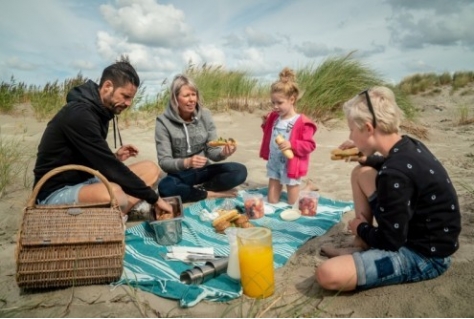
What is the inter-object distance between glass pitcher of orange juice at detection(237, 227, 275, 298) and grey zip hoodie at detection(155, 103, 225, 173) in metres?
1.88

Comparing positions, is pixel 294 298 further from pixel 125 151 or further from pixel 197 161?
pixel 125 151

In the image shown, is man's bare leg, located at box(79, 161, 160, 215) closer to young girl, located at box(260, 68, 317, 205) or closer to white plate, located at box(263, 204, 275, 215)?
white plate, located at box(263, 204, 275, 215)

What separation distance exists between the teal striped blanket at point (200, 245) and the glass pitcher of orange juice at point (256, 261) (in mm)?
107

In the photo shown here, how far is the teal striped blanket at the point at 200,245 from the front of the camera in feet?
7.12

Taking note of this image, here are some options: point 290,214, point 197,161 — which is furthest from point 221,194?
point 290,214

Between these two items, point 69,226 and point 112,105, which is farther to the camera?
point 112,105

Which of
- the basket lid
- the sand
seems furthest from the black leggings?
the basket lid

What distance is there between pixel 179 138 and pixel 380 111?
7.88 feet

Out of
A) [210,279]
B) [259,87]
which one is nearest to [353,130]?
[210,279]

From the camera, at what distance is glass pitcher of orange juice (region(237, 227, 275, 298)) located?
2.02 meters

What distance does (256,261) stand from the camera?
2.04 m

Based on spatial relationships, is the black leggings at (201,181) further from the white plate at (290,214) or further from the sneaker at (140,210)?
the white plate at (290,214)

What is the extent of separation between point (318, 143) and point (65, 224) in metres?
5.56

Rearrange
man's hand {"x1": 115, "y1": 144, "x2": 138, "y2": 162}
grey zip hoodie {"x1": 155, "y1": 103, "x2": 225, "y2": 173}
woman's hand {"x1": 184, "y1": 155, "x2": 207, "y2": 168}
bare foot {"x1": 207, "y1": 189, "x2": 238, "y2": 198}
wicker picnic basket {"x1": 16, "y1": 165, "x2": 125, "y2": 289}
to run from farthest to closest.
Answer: bare foot {"x1": 207, "y1": 189, "x2": 238, "y2": 198} < grey zip hoodie {"x1": 155, "y1": 103, "x2": 225, "y2": 173} < woman's hand {"x1": 184, "y1": 155, "x2": 207, "y2": 168} < man's hand {"x1": 115, "y1": 144, "x2": 138, "y2": 162} < wicker picnic basket {"x1": 16, "y1": 165, "x2": 125, "y2": 289}
